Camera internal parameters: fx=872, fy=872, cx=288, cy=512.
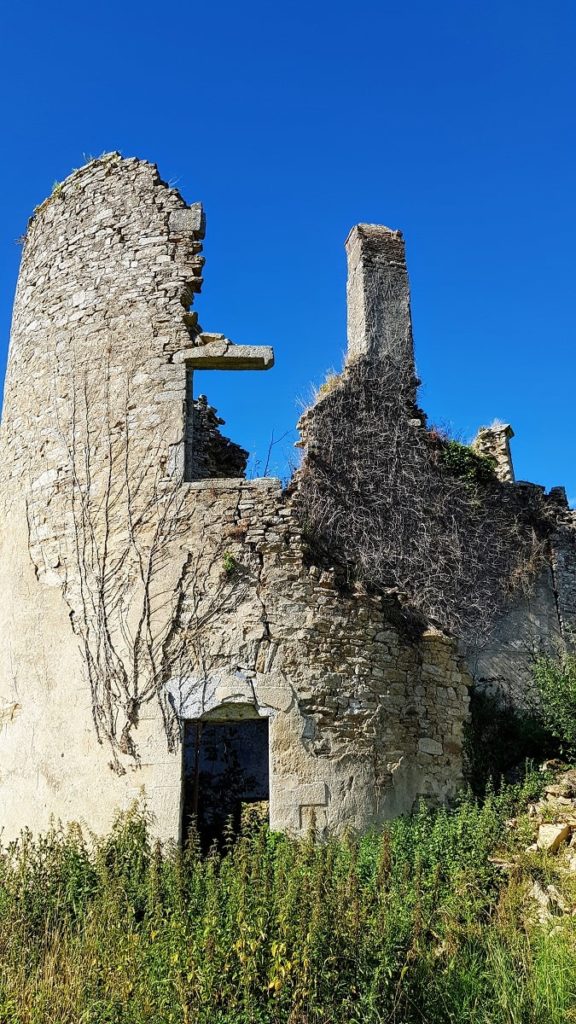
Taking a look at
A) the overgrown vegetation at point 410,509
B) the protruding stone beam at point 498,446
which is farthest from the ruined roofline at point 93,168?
the protruding stone beam at point 498,446

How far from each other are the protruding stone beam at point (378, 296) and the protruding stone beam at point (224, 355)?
294 centimetres

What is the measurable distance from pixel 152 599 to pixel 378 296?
6.39 m

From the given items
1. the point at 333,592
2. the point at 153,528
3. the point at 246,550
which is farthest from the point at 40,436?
the point at 333,592

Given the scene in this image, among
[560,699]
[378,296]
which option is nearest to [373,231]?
[378,296]

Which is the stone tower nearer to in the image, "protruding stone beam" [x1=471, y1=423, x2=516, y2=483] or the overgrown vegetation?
the overgrown vegetation

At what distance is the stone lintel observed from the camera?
8.36 meters

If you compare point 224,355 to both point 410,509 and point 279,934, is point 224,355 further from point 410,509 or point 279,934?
point 279,934

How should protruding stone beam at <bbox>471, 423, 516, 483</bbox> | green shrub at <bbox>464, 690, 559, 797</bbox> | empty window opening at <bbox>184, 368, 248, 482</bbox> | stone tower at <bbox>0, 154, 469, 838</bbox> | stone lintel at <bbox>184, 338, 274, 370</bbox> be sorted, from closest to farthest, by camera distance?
stone tower at <bbox>0, 154, 469, 838</bbox>
stone lintel at <bbox>184, 338, 274, 370</bbox>
green shrub at <bbox>464, 690, 559, 797</bbox>
empty window opening at <bbox>184, 368, 248, 482</bbox>
protruding stone beam at <bbox>471, 423, 516, 483</bbox>

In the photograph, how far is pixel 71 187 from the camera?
966 cm

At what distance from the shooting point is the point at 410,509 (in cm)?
1008

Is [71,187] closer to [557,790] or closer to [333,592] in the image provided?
[333,592]

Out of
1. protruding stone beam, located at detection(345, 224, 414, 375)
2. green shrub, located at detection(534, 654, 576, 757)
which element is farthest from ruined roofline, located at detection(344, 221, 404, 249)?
green shrub, located at detection(534, 654, 576, 757)

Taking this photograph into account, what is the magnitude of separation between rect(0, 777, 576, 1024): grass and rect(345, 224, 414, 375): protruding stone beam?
6.67 meters

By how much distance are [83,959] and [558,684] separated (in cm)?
611
